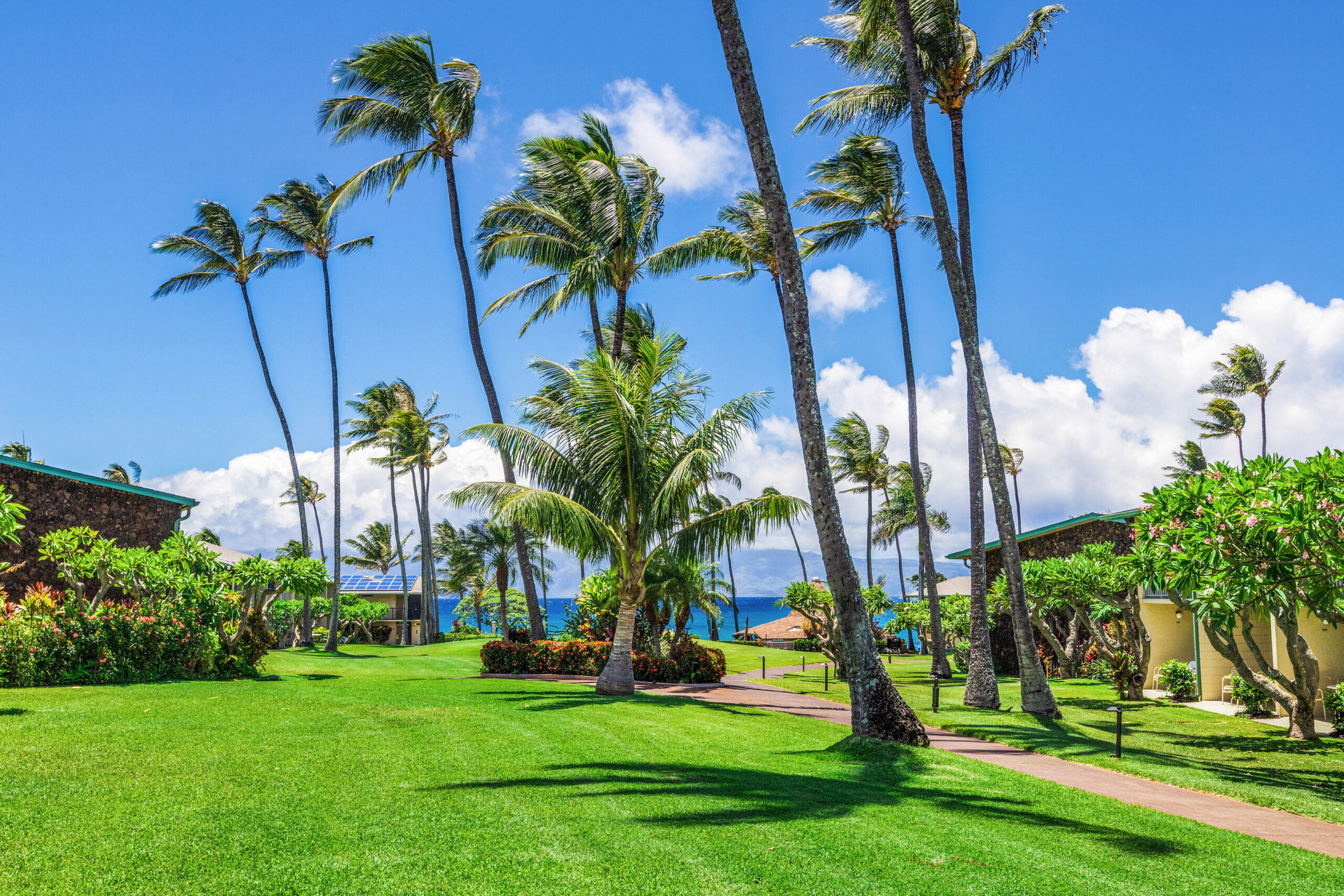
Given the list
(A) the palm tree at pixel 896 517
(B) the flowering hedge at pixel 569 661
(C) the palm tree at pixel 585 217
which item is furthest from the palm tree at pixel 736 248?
(A) the palm tree at pixel 896 517

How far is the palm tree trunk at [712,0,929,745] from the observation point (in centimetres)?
1030

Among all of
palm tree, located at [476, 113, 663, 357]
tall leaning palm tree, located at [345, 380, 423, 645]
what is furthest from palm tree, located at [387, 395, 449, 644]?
palm tree, located at [476, 113, 663, 357]

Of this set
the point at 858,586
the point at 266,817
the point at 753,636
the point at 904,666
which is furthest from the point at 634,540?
the point at 753,636

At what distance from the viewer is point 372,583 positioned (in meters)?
52.2

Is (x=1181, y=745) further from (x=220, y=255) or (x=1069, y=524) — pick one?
(x=220, y=255)

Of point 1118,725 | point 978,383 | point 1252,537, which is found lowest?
point 1118,725

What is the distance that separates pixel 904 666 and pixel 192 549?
83.9 feet

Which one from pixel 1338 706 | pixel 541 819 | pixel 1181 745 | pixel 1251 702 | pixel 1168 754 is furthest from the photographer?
pixel 1251 702

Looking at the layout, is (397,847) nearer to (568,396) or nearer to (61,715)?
(61,715)

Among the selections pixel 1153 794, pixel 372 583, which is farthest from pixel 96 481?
pixel 372 583

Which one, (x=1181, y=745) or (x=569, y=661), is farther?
(x=569, y=661)

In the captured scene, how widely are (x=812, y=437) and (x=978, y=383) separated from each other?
6827 mm

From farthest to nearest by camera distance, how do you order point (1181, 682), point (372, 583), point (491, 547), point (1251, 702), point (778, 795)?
point (372, 583) → point (491, 547) → point (1181, 682) → point (1251, 702) → point (778, 795)

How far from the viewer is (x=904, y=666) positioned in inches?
1280
